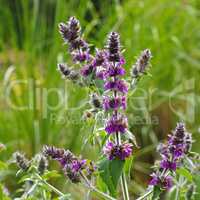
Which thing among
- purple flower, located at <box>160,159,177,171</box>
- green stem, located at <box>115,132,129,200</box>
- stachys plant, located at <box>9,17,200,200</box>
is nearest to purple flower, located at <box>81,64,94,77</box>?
stachys plant, located at <box>9,17,200,200</box>

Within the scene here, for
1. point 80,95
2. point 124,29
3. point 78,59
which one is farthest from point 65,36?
point 124,29

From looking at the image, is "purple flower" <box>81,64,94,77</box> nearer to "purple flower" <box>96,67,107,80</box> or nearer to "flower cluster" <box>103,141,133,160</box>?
"purple flower" <box>96,67,107,80</box>

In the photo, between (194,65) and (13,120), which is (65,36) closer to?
(13,120)

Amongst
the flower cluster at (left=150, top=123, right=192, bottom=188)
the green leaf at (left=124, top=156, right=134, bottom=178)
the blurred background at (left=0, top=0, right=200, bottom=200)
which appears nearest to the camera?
the flower cluster at (left=150, top=123, right=192, bottom=188)

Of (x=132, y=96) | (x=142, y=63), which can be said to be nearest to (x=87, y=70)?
(x=142, y=63)

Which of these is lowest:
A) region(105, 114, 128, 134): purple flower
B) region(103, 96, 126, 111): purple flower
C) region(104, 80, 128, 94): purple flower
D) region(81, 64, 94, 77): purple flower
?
region(105, 114, 128, 134): purple flower

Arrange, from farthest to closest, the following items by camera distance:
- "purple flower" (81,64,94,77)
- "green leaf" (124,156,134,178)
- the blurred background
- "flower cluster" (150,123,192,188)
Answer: the blurred background
"purple flower" (81,64,94,77)
"green leaf" (124,156,134,178)
"flower cluster" (150,123,192,188)

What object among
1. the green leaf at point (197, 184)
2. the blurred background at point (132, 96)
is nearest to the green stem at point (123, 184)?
the green leaf at point (197, 184)
